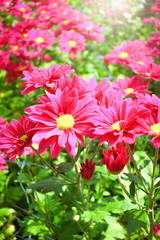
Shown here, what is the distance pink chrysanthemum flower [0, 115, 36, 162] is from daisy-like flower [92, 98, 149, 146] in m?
0.28

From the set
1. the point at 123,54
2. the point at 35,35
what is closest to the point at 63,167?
the point at 123,54

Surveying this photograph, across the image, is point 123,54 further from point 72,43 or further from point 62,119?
point 62,119

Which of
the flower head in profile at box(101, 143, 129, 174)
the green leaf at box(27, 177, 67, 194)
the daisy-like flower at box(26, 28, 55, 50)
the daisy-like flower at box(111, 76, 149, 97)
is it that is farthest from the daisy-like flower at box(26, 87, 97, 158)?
the daisy-like flower at box(26, 28, 55, 50)

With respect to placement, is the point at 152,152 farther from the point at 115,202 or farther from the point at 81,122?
the point at 81,122

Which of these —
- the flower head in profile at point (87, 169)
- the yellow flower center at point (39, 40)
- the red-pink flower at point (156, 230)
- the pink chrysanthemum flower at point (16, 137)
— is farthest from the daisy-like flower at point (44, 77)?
the yellow flower center at point (39, 40)

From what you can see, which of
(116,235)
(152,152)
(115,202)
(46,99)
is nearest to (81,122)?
(46,99)

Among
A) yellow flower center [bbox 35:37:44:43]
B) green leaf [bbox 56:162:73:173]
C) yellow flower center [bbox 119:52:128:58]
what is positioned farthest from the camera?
yellow flower center [bbox 35:37:44:43]

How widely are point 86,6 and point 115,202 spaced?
11.7ft

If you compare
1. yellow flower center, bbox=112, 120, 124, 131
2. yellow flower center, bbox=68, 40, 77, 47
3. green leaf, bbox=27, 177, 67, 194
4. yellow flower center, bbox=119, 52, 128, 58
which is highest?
yellow flower center, bbox=112, 120, 124, 131

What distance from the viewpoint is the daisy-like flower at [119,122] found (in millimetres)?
740

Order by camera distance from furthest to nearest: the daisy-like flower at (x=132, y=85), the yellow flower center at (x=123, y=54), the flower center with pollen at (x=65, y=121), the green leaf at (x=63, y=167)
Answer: the yellow flower center at (x=123, y=54) → the daisy-like flower at (x=132, y=85) → the green leaf at (x=63, y=167) → the flower center with pollen at (x=65, y=121)

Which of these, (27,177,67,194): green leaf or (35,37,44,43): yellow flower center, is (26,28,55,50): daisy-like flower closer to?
(35,37,44,43): yellow flower center

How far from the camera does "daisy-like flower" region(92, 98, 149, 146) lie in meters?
0.74

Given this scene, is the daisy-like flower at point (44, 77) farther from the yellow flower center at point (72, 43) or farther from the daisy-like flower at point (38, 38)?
the yellow flower center at point (72, 43)
